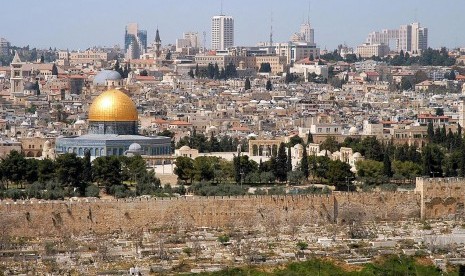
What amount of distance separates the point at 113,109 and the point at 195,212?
16382 millimetres

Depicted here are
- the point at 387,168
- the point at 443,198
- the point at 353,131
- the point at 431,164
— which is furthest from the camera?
the point at 353,131

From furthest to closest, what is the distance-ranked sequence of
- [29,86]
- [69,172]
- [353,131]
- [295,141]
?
[29,86] → [353,131] → [295,141] → [69,172]

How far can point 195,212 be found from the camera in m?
38.2

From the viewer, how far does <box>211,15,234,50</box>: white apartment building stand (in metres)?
173

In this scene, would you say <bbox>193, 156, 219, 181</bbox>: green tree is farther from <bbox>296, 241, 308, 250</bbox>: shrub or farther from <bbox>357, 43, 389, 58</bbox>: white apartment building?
<bbox>357, 43, 389, 58</bbox>: white apartment building

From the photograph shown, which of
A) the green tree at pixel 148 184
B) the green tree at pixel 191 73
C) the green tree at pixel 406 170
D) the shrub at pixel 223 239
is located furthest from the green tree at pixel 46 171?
the green tree at pixel 191 73

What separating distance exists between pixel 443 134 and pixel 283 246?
2810cm

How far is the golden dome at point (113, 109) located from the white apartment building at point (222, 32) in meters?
118

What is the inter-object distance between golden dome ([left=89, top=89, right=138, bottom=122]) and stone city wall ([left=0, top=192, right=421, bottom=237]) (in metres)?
15.8

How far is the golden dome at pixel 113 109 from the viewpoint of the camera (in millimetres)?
53844

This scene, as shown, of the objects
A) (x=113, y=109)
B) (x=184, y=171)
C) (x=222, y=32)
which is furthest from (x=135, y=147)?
(x=222, y=32)

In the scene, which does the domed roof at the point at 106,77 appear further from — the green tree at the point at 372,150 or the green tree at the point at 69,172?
the green tree at the point at 69,172

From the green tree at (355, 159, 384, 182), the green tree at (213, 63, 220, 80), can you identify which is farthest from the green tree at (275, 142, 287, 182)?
the green tree at (213, 63, 220, 80)

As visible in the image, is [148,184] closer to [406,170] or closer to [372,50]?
[406,170]
